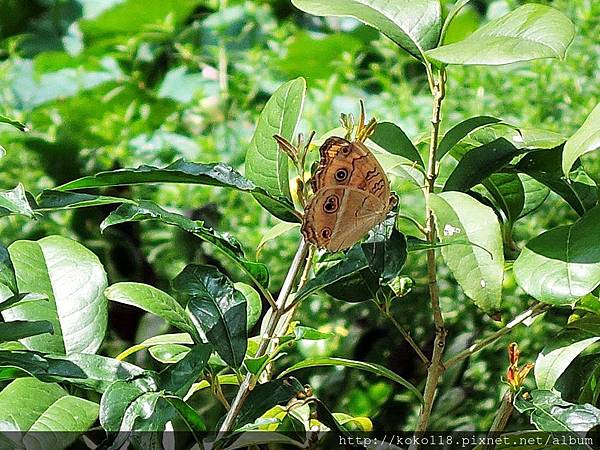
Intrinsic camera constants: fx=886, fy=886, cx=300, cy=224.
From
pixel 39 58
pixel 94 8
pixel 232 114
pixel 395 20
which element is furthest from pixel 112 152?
pixel 395 20

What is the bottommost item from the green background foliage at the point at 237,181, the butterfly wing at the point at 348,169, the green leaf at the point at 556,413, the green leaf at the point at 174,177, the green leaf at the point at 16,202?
the green background foliage at the point at 237,181

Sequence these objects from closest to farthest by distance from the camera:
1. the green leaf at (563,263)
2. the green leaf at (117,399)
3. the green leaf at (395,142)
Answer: the green leaf at (117,399) < the green leaf at (563,263) < the green leaf at (395,142)

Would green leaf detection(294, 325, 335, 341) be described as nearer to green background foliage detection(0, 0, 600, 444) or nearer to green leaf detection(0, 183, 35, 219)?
green background foliage detection(0, 0, 600, 444)

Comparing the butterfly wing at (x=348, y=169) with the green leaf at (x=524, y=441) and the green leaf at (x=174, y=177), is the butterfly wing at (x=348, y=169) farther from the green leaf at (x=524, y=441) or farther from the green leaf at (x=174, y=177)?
the green leaf at (x=524, y=441)

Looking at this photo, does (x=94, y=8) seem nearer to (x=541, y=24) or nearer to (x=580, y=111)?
(x=580, y=111)

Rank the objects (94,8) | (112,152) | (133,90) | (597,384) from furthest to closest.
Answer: (94,8) < (133,90) < (112,152) < (597,384)

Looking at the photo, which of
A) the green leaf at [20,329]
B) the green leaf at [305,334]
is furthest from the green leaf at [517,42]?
the green leaf at [20,329]

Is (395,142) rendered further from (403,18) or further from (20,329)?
(20,329)

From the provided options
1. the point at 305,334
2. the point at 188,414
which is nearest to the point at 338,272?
the point at 305,334
